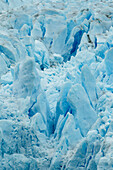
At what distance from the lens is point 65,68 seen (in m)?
4.93

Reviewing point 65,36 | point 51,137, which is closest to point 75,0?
point 65,36

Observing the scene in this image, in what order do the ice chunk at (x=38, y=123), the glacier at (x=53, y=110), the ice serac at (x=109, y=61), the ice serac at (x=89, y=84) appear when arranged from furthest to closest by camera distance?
the ice serac at (x=109, y=61) → the ice serac at (x=89, y=84) → the ice chunk at (x=38, y=123) → the glacier at (x=53, y=110)

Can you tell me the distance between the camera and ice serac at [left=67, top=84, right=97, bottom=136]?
10.5ft

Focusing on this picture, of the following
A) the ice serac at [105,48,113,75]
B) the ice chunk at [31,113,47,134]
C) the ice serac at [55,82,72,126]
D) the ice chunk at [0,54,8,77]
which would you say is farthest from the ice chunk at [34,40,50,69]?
the ice chunk at [31,113,47,134]

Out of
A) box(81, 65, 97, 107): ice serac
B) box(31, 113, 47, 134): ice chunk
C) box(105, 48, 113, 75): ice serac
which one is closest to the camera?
box(31, 113, 47, 134): ice chunk

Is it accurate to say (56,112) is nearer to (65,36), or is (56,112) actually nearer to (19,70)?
(19,70)

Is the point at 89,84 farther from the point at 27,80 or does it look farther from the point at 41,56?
the point at 41,56

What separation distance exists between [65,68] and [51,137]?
2001 mm

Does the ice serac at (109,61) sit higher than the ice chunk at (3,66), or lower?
higher

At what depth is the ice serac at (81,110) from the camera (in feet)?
10.5

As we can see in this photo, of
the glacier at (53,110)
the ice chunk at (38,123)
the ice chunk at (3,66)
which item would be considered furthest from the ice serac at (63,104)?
the ice chunk at (3,66)

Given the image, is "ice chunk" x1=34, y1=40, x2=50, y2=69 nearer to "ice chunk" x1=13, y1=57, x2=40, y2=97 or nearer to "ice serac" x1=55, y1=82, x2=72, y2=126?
"ice chunk" x1=13, y1=57, x2=40, y2=97

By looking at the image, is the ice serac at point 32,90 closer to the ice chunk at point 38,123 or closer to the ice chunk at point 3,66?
the ice chunk at point 38,123

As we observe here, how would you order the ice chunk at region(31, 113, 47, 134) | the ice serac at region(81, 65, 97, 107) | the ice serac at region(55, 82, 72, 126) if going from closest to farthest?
the ice chunk at region(31, 113, 47, 134), the ice serac at region(55, 82, 72, 126), the ice serac at region(81, 65, 97, 107)
